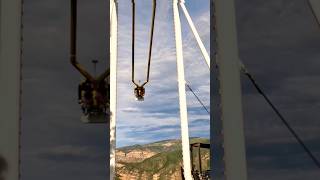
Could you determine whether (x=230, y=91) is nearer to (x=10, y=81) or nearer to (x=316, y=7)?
(x=316, y=7)

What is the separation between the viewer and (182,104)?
27.5 m

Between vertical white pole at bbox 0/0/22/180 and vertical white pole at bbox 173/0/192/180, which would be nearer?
vertical white pole at bbox 0/0/22/180

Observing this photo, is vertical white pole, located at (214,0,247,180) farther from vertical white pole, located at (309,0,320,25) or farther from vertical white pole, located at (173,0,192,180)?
vertical white pole, located at (173,0,192,180)

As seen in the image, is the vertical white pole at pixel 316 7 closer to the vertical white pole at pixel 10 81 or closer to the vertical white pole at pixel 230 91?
the vertical white pole at pixel 230 91

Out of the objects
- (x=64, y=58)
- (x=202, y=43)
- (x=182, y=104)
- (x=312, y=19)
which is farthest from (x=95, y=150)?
(x=182, y=104)

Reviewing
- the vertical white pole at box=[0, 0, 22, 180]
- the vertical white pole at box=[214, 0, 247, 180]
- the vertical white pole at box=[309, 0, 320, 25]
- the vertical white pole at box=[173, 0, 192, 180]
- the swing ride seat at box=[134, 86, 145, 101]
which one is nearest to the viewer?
the vertical white pole at box=[0, 0, 22, 180]

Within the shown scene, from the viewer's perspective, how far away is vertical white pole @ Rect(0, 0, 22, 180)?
3838 millimetres

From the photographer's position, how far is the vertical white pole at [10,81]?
12.6 feet

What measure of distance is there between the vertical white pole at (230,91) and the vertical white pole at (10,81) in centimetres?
196

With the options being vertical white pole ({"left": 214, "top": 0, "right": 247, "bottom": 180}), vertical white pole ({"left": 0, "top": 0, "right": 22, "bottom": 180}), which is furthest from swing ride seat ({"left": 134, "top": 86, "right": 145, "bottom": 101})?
vertical white pole ({"left": 0, "top": 0, "right": 22, "bottom": 180})

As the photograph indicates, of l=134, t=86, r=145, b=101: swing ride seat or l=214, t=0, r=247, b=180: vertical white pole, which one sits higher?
l=134, t=86, r=145, b=101: swing ride seat

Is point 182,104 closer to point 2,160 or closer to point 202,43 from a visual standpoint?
point 202,43

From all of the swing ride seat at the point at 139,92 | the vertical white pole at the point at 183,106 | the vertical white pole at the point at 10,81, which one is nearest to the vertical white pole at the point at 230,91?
the vertical white pole at the point at 10,81

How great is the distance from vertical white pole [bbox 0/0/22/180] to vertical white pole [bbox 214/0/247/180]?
196cm
